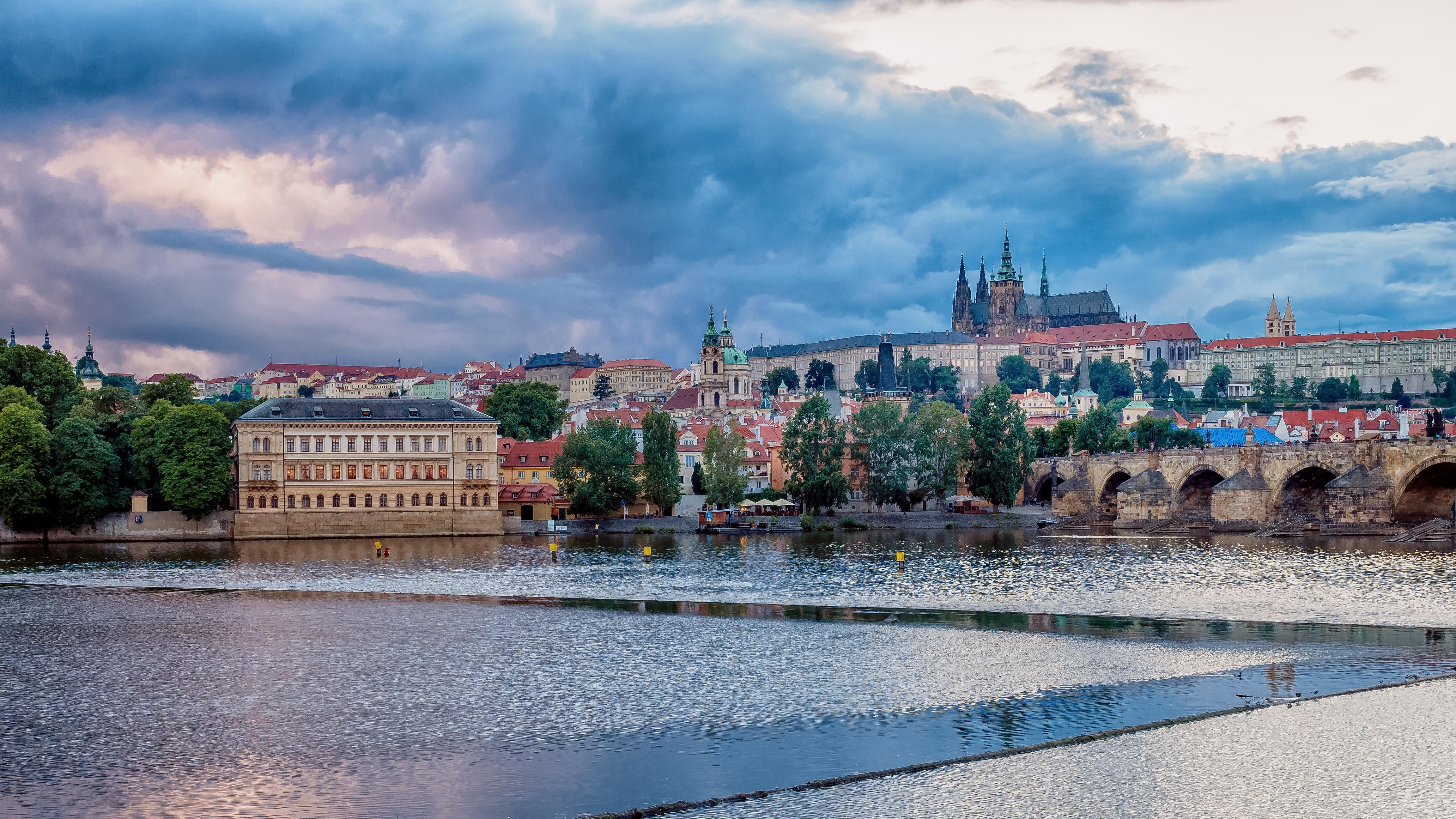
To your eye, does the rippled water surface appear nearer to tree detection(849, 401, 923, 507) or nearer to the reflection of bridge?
the reflection of bridge

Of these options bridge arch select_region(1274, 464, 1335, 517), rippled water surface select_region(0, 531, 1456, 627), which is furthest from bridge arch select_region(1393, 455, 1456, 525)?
bridge arch select_region(1274, 464, 1335, 517)

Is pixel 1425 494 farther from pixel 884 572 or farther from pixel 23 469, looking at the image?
pixel 23 469

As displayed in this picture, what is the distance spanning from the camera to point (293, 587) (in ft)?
140

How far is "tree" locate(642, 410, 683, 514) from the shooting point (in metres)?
79.2

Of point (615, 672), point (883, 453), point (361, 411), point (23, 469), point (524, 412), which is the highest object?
point (524, 412)

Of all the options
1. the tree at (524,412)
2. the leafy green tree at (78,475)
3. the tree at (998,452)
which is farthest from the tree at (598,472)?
the leafy green tree at (78,475)

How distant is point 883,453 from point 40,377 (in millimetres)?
50494

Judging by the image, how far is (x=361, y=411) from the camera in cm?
7719

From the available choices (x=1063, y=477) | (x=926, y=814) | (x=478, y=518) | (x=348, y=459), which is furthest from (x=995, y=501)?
(x=926, y=814)

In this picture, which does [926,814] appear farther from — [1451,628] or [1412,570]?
[1412,570]

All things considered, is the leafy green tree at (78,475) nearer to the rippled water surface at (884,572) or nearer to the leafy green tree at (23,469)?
the leafy green tree at (23,469)

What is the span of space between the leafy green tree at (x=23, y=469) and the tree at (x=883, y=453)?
44.1m

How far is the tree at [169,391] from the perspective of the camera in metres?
88.1

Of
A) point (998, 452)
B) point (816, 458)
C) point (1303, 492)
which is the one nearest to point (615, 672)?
point (1303, 492)
